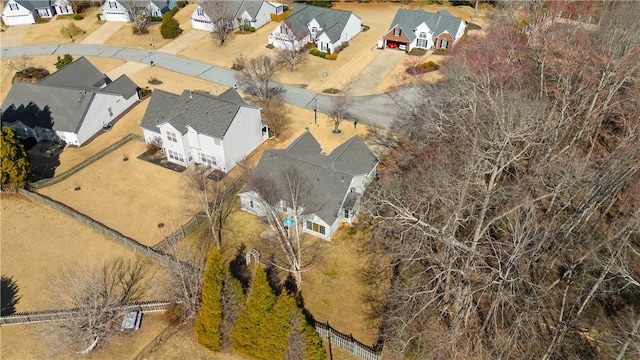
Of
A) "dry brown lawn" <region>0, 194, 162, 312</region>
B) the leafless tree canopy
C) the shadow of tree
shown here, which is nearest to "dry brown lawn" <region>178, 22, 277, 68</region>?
the leafless tree canopy

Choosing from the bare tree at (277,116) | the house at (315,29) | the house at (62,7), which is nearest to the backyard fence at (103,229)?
the bare tree at (277,116)

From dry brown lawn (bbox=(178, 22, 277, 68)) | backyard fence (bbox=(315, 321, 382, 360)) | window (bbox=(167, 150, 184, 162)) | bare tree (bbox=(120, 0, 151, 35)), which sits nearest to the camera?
backyard fence (bbox=(315, 321, 382, 360))

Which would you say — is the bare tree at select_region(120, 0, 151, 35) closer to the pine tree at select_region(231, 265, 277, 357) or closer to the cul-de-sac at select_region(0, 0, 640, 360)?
the cul-de-sac at select_region(0, 0, 640, 360)

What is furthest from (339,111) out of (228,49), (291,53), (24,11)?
(24,11)

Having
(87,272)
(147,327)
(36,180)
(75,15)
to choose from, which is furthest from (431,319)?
(75,15)

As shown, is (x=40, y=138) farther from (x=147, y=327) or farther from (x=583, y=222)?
(x=583, y=222)

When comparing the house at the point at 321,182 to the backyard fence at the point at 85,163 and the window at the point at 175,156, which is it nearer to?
the window at the point at 175,156
